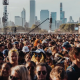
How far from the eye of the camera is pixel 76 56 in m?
3.89

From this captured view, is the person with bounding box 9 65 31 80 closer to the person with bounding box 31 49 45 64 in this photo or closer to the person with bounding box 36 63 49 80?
the person with bounding box 36 63 49 80

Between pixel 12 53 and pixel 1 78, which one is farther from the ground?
pixel 12 53

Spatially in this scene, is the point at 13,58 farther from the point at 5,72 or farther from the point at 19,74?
the point at 19,74

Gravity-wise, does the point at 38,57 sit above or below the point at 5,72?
above

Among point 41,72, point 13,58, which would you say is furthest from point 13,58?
point 41,72

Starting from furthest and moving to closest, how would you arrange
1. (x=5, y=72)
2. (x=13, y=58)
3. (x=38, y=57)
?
(x=38, y=57) → (x=13, y=58) → (x=5, y=72)

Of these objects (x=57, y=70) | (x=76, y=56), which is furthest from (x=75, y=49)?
(x=57, y=70)

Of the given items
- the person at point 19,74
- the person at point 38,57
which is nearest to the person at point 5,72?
the person at point 19,74

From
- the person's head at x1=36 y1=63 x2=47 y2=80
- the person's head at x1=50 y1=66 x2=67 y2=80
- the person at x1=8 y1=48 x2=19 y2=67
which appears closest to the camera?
the person's head at x1=50 y1=66 x2=67 y2=80

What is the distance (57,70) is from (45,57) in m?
2.07

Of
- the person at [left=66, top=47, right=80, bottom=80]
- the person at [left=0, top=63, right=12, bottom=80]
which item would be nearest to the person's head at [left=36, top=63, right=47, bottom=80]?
the person at [left=66, top=47, right=80, bottom=80]

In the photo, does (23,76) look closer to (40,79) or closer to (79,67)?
(40,79)

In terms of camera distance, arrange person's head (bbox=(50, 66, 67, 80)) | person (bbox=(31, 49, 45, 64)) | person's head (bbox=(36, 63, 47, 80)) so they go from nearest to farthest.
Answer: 1. person's head (bbox=(50, 66, 67, 80))
2. person's head (bbox=(36, 63, 47, 80))
3. person (bbox=(31, 49, 45, 64))

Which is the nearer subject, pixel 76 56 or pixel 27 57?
pixel 76 56
